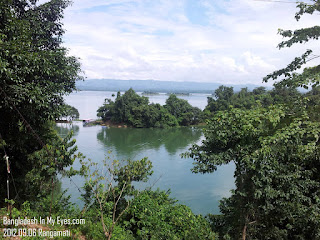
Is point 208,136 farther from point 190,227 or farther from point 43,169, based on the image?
point 43,169

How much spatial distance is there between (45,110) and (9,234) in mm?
2333

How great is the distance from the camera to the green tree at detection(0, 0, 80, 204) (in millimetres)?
4434

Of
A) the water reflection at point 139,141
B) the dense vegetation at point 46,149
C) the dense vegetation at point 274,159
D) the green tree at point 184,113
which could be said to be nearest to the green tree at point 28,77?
the dense vegetation at point 46,149

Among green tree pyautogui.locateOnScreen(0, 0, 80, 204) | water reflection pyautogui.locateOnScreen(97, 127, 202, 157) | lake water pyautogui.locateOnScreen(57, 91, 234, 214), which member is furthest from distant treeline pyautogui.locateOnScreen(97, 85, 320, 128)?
green tree pyautogui.locateOnScreen(0, 0, 80, 204)

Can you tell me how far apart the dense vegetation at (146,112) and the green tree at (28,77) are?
83.6 feet

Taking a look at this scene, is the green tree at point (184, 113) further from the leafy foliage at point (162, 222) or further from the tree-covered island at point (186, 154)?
the leafy foliage at point (162, 222)

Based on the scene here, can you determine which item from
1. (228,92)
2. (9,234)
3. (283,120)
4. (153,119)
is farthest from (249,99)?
(9,234)

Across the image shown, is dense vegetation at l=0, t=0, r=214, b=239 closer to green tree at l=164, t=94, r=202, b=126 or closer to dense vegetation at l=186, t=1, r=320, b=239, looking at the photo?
dense vegetation at l=186, t=1, r=320, b=239

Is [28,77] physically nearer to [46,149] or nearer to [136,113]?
[46,149]

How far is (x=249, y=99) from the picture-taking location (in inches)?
1350

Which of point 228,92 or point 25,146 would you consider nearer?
point 25,146

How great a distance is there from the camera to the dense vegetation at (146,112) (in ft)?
105

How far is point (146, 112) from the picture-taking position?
31766mm

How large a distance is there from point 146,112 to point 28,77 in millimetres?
26756
